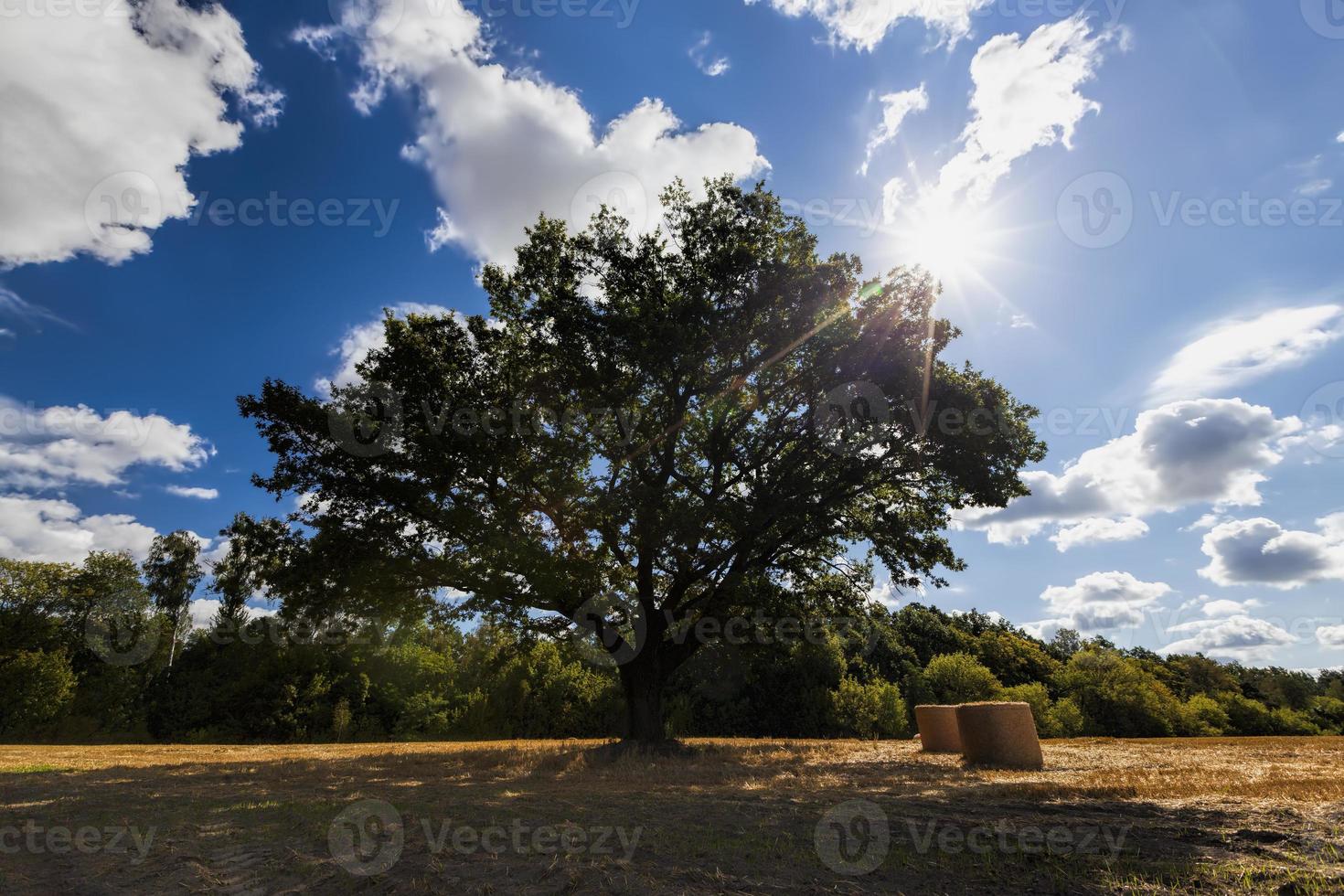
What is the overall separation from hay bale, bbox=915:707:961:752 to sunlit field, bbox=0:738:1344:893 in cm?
566

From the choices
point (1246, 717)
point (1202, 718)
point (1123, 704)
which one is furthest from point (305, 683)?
point (1246, 717)

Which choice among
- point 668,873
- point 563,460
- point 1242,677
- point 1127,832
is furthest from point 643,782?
point 1242,677

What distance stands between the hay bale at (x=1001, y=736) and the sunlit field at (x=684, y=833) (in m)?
1.74

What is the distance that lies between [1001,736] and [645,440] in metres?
11.8

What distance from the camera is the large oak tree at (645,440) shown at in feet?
57.3

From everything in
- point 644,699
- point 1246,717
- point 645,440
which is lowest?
point 1246,717

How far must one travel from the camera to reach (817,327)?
59.9 feet

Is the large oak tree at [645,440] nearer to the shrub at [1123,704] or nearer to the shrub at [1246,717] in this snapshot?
the shrub at [1123,704]

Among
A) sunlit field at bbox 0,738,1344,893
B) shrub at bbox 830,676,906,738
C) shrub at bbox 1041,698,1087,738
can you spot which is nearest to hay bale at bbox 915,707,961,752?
sunlit field at bbox 0,738,1344,893

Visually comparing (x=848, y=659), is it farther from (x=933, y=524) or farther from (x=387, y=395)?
(x=387, y=395)

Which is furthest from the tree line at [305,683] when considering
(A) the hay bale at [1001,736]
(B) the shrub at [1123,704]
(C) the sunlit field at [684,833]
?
(C) the sunlit field at [684,833]

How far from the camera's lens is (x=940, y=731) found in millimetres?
17016

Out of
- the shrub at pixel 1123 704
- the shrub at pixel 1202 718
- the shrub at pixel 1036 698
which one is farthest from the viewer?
the shrub at pixel 1202 718

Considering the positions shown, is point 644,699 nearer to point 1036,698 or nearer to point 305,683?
point 305,683
